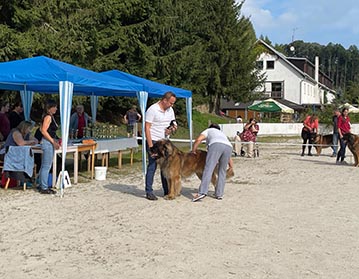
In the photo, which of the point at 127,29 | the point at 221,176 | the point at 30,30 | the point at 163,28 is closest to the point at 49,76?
the point at 221,176

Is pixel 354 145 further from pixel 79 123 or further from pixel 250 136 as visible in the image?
pixel 79 123

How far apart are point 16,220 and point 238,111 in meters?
48.8

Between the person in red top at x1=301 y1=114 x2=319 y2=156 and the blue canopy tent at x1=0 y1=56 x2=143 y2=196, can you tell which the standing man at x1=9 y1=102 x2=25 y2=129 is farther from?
the person in red top at x1=301 y1=114 x2=319 y2=156

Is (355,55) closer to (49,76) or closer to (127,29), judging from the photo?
(127,29)

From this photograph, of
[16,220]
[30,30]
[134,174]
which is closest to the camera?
[16,220]

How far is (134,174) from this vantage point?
11.7 meters

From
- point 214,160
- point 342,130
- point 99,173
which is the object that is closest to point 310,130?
point 342,130

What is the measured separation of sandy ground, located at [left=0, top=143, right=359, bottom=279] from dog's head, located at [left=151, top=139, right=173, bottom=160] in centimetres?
78

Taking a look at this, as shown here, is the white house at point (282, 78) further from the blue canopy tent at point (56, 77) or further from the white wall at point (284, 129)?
the blue canopy tent at point (56, 77)

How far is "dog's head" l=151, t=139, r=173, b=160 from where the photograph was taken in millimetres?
7770

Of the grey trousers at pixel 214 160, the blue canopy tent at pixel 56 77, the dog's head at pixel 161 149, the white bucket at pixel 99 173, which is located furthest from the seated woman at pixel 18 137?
the grey trousers at pixel 214 160

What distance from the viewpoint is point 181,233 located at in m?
5.96

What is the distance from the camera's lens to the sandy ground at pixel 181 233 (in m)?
4.65

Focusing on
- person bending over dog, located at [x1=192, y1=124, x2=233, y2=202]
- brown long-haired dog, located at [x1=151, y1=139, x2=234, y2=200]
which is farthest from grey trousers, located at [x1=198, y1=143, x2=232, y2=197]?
brown long-haired dog, located at [x1=151, y1=139, x2=234, y2=200]
